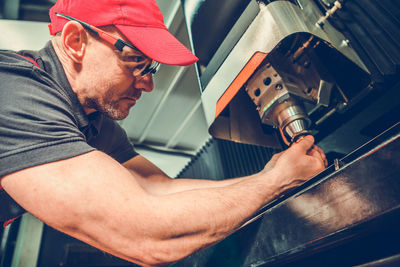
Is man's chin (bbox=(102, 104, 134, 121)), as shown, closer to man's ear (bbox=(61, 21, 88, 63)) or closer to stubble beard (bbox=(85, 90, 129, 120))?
stubble beard (bbox=(85, 90, 129, 120))

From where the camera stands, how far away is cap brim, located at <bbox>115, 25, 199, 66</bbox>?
92cm

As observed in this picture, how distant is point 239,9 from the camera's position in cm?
109

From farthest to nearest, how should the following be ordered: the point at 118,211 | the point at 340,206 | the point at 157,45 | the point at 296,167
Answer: the point at 157,45, the point at 296,167, the point at 118,211, the point at 340,206

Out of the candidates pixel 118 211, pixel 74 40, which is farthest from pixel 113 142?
pixel 118 211

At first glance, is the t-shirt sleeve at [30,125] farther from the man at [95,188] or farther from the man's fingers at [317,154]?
the man's fingers at [317,154]

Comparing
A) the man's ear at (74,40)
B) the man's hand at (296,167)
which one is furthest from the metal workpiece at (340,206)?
the man's ear at (74,40)

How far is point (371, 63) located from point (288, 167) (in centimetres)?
42

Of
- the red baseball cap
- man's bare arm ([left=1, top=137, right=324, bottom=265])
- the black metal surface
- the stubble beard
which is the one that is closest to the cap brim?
the red baseball cap

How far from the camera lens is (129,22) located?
0.96m

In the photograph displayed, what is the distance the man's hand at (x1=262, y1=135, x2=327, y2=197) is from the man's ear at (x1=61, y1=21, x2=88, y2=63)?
29.6 inches

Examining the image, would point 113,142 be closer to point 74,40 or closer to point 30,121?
point 74,40

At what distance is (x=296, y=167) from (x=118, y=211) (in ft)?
1.52

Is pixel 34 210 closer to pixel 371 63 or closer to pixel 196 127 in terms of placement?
pixel 371 63

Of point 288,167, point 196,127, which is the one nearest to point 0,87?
point 288,167
